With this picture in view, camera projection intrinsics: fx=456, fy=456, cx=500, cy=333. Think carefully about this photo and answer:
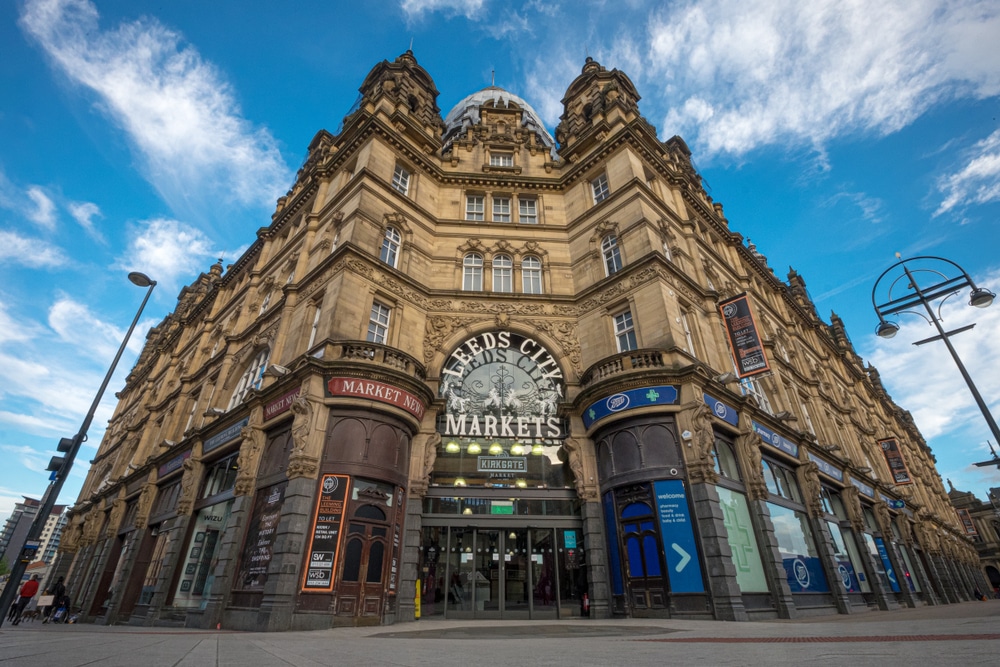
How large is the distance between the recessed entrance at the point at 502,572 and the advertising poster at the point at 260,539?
5.18 m

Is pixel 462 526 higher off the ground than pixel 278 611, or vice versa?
pixel 462 526

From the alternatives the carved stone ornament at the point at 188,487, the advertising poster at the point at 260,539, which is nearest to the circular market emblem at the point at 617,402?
the advertising poster at the point at 260,539

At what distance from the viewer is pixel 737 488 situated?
1612cm

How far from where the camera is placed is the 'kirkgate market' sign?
1891 cm

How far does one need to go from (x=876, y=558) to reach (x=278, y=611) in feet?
94.0

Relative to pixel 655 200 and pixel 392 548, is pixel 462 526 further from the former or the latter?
pixel 655 200

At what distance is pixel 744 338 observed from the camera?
18781 mm

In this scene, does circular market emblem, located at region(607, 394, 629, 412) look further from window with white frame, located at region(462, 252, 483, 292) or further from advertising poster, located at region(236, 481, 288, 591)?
advertising poster, located at region(236, 481, 288, 591)

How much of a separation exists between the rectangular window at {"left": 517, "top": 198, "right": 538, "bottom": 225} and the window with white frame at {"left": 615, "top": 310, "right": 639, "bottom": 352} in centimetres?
797

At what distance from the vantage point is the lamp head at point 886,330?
47.1 feet

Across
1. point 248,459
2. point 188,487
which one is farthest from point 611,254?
point 188,487

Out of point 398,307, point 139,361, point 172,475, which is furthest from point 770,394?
point 139,361

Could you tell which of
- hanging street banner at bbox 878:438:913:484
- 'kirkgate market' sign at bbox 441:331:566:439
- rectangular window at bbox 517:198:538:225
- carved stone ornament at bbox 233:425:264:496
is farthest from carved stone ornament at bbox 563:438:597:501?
hanging street banner at bbox 878:438:913:484

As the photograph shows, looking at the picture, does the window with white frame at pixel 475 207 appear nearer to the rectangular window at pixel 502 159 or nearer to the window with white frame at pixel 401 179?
the rectangular window at pixel 502 159
